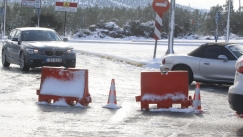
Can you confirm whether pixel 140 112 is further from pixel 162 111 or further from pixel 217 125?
pixel 217 125

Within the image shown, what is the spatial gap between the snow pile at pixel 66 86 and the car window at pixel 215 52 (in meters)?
5.06

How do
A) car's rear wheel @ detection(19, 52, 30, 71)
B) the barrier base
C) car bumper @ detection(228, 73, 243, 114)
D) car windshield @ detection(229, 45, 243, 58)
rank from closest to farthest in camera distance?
car bumper @ detection(228, 73, 243, 114) < the barrier base < car windshield @ detection(229, 45, 243, 58) < car's rear wheel @ detection(19, 52, 30, 71)

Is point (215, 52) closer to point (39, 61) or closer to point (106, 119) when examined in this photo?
point (39, 61)

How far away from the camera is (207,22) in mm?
75375

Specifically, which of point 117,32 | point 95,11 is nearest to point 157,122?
point 117,32

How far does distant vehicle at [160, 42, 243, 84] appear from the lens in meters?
13.7

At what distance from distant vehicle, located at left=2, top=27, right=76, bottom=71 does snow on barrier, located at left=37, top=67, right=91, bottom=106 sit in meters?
6.52

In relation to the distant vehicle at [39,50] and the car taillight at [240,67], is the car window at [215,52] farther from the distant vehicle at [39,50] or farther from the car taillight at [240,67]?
the car taillight at [240,67]

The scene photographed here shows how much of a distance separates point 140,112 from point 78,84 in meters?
1.51

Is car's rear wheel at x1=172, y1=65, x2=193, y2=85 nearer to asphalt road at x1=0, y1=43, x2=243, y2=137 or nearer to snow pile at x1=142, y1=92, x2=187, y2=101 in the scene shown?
asphalt road at x1=0, y1=43, x2=243, y2=137

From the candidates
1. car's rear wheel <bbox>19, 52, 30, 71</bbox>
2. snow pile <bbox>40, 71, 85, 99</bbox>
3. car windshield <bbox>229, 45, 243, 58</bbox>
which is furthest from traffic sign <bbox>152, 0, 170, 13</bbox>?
snow pile <bbox>40, 71, 85, 99</bbox>

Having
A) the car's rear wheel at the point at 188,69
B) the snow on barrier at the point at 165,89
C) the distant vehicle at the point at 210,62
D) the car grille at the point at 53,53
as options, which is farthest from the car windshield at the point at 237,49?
the car grille at the point at 53,53

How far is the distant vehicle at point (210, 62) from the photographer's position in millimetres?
13695

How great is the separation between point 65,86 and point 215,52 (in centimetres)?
539
